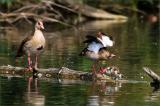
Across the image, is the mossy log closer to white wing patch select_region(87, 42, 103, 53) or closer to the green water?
the green water

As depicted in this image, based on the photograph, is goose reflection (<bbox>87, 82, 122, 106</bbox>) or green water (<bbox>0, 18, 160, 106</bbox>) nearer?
goose reflection (<bbox>87, 82, 122, 106</bbox>)

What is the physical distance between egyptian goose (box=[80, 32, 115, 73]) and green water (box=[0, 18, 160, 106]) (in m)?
0.89

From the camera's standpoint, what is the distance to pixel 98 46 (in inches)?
765

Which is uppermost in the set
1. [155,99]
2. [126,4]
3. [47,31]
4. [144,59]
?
[126,4]

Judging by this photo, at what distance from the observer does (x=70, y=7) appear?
44.7 meters

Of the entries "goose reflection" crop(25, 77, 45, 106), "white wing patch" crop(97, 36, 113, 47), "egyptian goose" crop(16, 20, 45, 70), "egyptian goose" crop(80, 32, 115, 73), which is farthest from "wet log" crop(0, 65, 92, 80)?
"white wing patch" crop(97, 36, 113, 47)

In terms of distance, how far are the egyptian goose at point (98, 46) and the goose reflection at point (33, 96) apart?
1.54 m

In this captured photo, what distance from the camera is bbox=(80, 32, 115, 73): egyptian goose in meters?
19.2

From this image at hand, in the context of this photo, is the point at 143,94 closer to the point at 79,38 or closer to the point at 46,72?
the point at 46,72

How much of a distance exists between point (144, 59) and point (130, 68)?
297 centimetres

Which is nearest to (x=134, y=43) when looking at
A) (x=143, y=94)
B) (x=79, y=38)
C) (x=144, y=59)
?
(x=79, y=38)

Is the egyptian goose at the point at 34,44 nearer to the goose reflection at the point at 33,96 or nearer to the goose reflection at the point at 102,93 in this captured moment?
the goose reflection at the point at 33,96

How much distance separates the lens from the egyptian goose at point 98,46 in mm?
19188

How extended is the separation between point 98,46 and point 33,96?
3466mm
